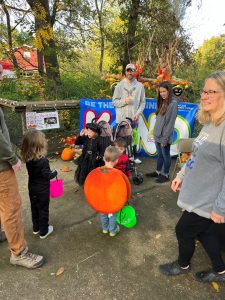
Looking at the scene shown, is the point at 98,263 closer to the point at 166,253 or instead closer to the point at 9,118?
the point at 166,253

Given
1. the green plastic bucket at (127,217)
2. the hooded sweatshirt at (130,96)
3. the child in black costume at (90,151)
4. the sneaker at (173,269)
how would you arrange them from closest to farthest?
the sneaker at (173,269) < the green plastic bucket at (127,217) < the child in black costume at (90,151) < the hooded sweatshirt at (130,96)

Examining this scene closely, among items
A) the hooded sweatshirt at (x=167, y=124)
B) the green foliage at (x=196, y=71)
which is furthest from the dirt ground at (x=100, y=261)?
the green foliage at (x=196, y=71)

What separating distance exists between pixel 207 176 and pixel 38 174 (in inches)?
77.8

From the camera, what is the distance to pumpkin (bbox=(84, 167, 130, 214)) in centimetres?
305

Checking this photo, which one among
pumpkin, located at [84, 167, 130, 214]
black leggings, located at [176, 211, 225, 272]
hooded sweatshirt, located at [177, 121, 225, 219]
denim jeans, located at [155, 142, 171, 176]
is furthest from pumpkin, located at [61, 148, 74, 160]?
hooded sweatshirt, located at [177, 121, 225, 219]

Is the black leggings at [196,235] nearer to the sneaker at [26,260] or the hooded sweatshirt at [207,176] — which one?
the hooded sweatshirt at [207,176]

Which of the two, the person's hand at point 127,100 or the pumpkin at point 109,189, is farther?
the person's hand at point 127,100

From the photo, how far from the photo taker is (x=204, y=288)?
2.47m

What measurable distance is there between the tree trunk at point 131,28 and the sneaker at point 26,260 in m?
10.0

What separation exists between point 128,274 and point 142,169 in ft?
10.4

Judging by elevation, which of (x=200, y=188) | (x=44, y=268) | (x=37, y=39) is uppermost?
(x=37, y=39)

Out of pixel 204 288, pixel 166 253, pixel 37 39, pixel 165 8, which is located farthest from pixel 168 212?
pixel 165 8

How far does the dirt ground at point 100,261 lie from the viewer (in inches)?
94.6

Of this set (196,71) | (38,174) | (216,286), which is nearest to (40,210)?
(38,174)
